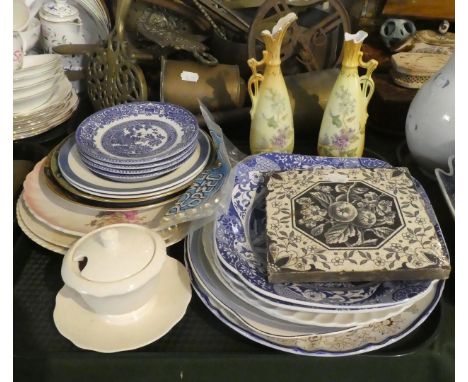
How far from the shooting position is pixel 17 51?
917 millimetres

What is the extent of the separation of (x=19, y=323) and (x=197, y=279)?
236mm

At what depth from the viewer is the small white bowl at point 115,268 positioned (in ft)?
1.82

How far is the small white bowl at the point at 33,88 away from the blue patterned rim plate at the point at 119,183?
0.18 meters

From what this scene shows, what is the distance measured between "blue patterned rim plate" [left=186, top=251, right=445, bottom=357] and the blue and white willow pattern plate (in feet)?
0.13

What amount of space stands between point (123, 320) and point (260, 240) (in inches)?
8.2

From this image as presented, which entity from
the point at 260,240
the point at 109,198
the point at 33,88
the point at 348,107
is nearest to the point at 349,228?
the point at 260,240

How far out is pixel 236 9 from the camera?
103cm

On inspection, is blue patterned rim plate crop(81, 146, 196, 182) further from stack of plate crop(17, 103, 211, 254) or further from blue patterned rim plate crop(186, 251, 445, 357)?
blue patterned rim plate crop(186, 251, 445, 357)

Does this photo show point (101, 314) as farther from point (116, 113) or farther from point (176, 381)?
point (116, 113)

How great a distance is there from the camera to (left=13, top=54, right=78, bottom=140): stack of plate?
0.91m

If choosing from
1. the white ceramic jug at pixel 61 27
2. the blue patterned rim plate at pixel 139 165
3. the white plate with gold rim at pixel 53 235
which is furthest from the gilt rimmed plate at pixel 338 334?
the white ceramic jug at pixel 61 27

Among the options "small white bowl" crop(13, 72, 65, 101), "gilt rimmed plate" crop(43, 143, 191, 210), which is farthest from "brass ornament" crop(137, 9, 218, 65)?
"gilt rimmed plate" crop(43, 143, 191, 210)

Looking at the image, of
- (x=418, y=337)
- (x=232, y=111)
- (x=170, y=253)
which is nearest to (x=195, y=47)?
(x=232, y=111)

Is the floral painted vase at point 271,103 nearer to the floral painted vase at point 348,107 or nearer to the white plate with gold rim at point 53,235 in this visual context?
the floral painted vase at point 348,107
